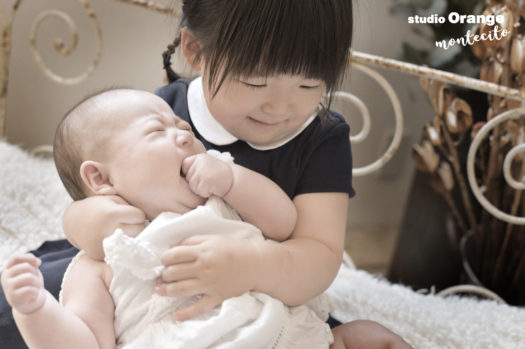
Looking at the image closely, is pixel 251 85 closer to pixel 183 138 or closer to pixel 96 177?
pixel 183 138

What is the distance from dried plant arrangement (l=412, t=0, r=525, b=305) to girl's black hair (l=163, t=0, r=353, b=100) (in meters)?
0.54

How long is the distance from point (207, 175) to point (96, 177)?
0.15m

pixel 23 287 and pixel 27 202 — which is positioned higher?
pixel 23 287

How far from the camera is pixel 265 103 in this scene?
2.30 feet

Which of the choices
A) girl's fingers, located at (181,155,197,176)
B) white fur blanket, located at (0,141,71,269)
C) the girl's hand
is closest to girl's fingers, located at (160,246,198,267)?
the girl's hand

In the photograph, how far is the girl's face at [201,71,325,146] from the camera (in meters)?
0.68

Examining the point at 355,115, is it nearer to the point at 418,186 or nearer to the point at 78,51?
the point at 418,186

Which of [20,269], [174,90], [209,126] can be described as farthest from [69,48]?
[20,269]

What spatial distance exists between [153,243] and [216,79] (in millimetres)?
245

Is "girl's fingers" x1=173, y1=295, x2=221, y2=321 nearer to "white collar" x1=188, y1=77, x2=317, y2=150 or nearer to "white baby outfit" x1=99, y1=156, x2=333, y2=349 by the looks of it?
"white baby outfit" x1=99, y1=156, x2=333, y2=349

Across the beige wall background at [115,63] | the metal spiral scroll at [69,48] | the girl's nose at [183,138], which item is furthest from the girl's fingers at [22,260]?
the beige wall background at [115,63]

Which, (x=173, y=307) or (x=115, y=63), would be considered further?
(x=115, y=63)

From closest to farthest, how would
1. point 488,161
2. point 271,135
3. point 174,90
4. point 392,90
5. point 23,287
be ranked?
point 23,287 → point 271,135 → point 174,90 → point 392,90 → point 488,161

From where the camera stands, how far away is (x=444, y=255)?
155cm
